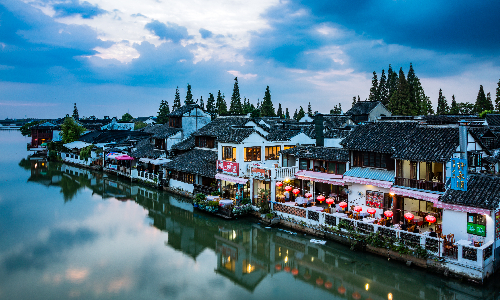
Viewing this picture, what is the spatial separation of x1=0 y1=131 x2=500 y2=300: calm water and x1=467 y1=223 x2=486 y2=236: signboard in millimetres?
2046

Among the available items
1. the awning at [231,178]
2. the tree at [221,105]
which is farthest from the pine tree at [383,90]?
the awning at [231,178]

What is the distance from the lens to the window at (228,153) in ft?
87.5

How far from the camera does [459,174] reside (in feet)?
50.0

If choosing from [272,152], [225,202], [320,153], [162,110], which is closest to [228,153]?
[272,152]

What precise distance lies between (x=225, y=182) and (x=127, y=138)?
3160 centimetres

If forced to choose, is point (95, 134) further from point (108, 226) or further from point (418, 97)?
point (418, 97)

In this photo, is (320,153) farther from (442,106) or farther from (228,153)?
(442,106)

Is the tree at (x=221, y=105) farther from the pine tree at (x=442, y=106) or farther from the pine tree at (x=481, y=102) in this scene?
the pine tree at (x=481, y=102)

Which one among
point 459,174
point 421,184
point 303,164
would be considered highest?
point 459,174

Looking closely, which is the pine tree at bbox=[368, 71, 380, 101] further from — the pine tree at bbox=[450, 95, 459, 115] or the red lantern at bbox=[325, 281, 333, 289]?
the red lantern at bbox=[325, 281, 333, 289]

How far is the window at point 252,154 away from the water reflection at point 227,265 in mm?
5083

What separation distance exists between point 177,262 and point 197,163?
48.0ft

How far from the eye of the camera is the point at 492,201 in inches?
554

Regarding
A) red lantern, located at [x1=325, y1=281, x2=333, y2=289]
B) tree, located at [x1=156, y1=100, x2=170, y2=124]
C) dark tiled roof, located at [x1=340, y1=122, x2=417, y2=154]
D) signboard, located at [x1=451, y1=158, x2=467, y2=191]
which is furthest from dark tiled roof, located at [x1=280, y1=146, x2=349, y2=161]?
tree, located at [x1=156, y1=100, x2=170, y2=124]
